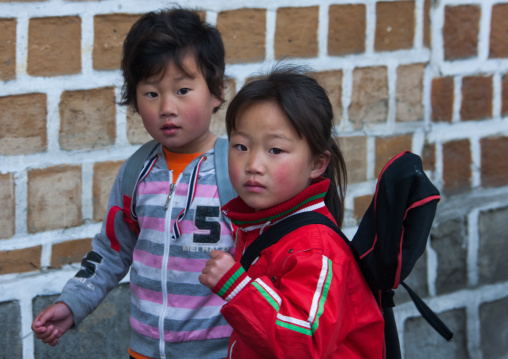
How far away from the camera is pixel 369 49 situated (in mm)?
3182

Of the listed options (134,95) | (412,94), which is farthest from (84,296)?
(412,94)

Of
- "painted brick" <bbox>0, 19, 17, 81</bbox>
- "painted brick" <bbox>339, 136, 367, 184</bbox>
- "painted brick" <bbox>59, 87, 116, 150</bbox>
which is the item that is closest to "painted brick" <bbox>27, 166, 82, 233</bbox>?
"painted brick" <bbox>59, 87, 116, 150</bbox>

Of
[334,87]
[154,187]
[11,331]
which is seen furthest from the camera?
[334,87]

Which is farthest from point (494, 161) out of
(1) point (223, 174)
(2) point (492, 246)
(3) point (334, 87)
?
(1) point (223, 174)

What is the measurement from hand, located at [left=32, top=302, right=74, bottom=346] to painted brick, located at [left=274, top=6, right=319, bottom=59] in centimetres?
142

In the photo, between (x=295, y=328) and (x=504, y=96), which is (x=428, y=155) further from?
(x=295, y=328)

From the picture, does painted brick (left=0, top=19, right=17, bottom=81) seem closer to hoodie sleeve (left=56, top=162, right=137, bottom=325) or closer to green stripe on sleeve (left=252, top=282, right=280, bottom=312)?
hoodie sleeve (left=56, top=162, right=137, bottom=325)

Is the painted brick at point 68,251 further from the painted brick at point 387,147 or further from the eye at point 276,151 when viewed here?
the painted brick at point 387,147

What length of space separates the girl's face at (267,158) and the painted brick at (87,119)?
106 centimetres

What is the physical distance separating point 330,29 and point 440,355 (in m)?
1.74

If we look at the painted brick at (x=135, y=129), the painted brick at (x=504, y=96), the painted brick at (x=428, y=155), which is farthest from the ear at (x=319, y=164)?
the painted brick at (x=504, y=96)

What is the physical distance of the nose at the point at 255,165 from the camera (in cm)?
168

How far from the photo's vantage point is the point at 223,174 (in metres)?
2.07

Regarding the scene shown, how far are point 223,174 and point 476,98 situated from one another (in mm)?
1846
